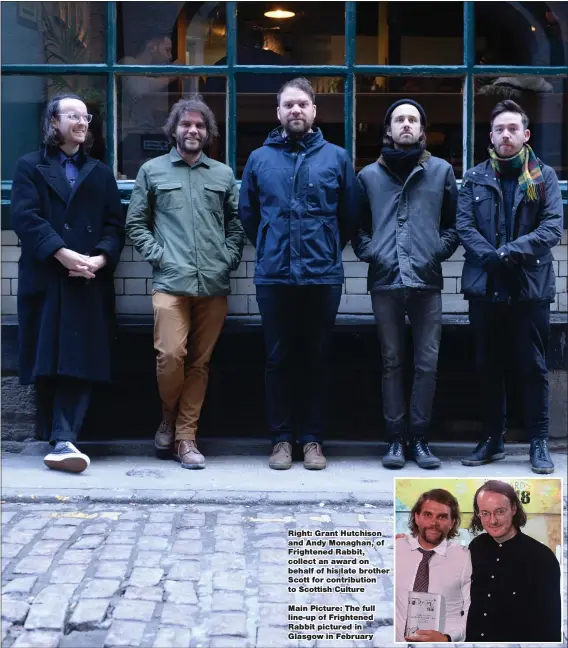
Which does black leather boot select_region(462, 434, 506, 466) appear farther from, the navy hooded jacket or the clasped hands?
the clasped hands

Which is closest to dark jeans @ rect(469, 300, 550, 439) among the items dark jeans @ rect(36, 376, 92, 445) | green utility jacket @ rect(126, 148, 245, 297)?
green utility jacket @ rect(126, 148, 245, 297)

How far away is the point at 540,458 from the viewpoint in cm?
600

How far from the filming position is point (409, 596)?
11.2 ft

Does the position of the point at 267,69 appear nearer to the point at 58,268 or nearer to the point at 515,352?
the point at 58,268

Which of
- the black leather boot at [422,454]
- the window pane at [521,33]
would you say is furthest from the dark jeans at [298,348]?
the window pane at [521,33]

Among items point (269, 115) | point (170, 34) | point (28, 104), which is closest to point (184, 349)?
point (269, 115)

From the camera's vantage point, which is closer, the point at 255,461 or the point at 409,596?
the point at 409,596

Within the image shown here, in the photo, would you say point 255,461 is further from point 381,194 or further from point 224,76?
point 224,76

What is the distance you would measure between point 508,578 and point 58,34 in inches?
190

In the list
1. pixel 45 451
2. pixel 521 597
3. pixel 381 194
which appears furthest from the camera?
pixel 45 451

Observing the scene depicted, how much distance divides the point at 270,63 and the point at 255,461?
100 inches

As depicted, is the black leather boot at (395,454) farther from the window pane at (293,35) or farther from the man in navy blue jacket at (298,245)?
the window pane at (293,35)

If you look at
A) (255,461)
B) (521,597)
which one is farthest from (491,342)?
(521,597)

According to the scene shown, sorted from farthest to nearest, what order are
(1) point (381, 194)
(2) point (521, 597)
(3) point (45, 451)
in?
(3) point (45, 451)
(1) point (381, 194)
(2) point (521, 597)
